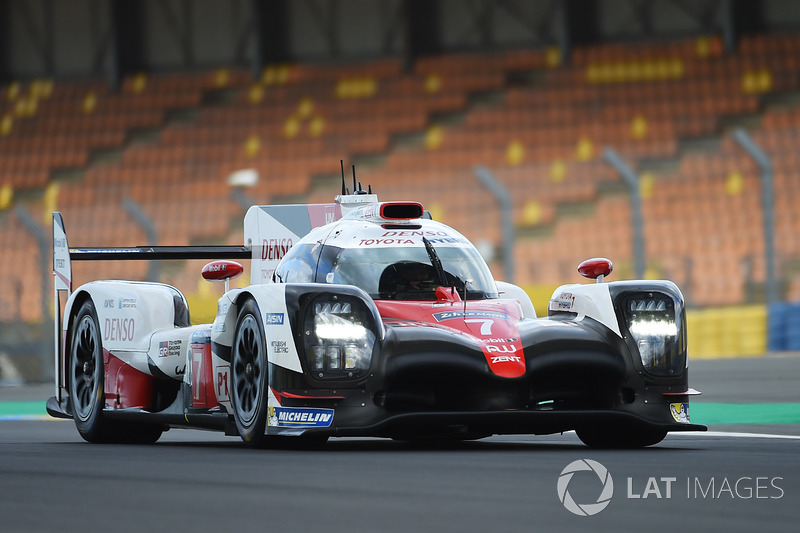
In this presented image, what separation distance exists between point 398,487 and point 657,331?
244 cm

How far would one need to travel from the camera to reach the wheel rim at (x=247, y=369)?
21.8 feet

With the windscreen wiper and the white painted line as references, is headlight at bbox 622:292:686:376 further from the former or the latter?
the windscreen wiper

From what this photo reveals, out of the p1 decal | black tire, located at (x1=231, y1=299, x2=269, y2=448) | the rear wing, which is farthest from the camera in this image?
the rear wing

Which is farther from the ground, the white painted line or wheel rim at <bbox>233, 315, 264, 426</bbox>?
wheel rim at <bbox>233, 315, 264, 426</bbox>

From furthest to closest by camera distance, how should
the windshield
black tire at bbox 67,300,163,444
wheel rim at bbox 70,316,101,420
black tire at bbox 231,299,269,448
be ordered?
1. wheel rim at bbox 70,316,101,420
2. black tire at bbox 67,300,163,444
3. the windshield
4. black tire at bbox 231,299,269,448

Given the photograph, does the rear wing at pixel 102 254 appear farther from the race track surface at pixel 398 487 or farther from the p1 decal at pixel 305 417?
the p1 decal at pixel 305 417

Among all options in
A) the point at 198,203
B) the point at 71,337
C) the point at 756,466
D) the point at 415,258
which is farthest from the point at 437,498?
the point at 198,203

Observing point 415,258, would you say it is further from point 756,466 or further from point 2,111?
point 2,111

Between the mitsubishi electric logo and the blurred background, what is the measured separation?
1011cm

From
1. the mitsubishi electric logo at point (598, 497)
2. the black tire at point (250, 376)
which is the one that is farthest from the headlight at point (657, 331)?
the black tire at point (250, 376)

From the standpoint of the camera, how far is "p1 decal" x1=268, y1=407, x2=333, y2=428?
6352 millimetres

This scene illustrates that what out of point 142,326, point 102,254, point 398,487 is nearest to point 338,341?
point 398,487

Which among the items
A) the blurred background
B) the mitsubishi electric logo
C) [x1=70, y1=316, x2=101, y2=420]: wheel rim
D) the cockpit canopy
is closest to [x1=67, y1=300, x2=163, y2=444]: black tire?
[x1=70, y1=316, x2=101, y2=420]: wheel rim

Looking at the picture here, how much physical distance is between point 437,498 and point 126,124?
22.7m
